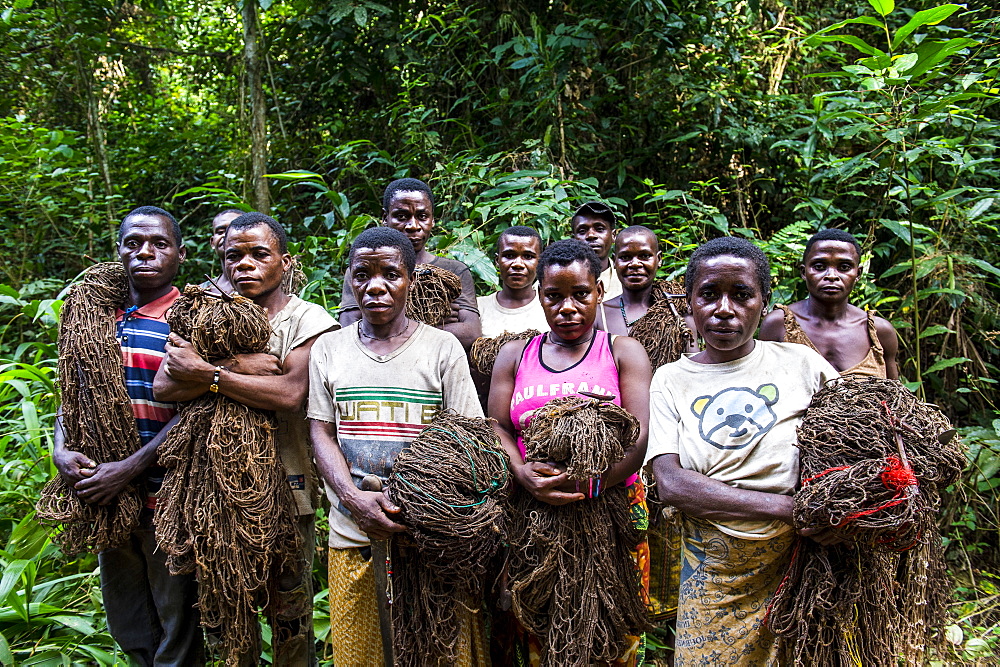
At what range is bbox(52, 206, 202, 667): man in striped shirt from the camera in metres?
2.91

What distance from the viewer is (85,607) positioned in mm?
3766

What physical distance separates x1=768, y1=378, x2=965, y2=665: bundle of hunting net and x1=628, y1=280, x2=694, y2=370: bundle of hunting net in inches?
38.4

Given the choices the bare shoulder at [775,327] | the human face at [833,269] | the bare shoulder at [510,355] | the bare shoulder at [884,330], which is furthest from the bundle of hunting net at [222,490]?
the bare shoulder at [884,330]

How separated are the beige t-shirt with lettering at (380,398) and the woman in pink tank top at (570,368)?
166 mm

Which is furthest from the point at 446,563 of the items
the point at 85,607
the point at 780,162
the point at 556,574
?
the point at 780,162

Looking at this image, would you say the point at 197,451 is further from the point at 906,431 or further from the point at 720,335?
the point at 906,431

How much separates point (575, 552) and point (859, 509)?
3.08ft

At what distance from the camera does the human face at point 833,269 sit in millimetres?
3539

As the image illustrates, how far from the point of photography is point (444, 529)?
2.28 meters

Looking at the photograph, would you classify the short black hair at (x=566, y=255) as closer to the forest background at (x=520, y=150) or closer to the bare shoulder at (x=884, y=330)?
the forest background at (x=520, y=150)

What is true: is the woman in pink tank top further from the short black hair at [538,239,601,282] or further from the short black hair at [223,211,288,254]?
the short black hair at [223,211,288,254]

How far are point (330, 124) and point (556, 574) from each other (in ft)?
21.4

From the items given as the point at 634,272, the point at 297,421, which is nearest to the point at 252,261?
the point at 297,421

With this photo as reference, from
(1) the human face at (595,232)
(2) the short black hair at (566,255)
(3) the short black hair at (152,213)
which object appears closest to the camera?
(2) the short black hair at (566,255)
